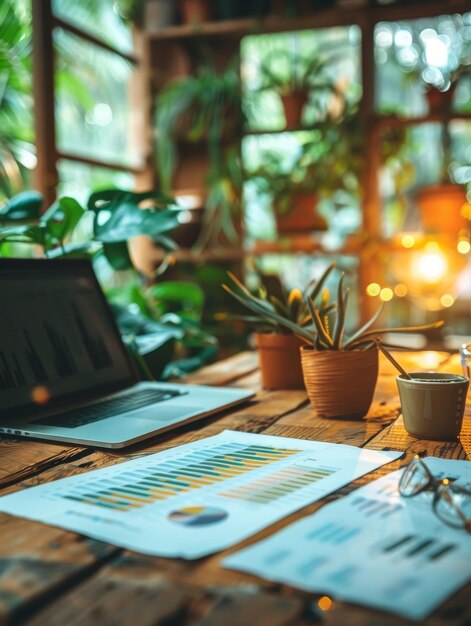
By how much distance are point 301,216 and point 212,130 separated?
61cm

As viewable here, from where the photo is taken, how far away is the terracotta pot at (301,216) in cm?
333

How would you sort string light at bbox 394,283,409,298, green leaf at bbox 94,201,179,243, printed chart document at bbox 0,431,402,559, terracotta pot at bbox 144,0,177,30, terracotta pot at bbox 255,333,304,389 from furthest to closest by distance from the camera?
terracotta pot at bbox 144,0,177,30 → string light at bbox 394,283,409,298 → green leaf at bbox 94,201,179,243 → terracotta pot at bbox 255,333,304,389 → printed chart document at bbox 0,431,402,559

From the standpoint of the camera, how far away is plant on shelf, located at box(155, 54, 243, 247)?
3359 millimetres

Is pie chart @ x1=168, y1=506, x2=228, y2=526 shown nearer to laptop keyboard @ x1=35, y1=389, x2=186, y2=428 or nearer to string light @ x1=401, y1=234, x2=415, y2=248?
laptop keyboard @ x1=35, y1=389, x2=186, y2=428

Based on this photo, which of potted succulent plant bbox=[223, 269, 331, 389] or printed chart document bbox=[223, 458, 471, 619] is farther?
potted succulent plant bbox=[223, 269, 331, 389]

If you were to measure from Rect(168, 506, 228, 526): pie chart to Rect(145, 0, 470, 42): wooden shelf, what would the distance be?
3005mm

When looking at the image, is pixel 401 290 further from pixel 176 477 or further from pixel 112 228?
pixel 176 477

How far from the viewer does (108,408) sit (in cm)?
115

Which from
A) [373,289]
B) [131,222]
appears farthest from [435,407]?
[373,289]

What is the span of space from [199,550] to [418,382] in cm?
50

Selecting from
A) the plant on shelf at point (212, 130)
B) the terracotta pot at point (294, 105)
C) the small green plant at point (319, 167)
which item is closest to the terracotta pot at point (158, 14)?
the plant on shelf at point (212, 130)

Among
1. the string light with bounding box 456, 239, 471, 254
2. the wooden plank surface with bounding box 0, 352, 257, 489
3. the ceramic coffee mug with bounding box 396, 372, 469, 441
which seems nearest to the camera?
the wooden plank surface with bounding box 0, 352, 257, 489

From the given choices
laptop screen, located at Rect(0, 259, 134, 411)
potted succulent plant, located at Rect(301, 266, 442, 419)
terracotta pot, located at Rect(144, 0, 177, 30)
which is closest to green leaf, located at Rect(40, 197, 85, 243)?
laptop screen, located at Rect(0, 259, 134, 411)

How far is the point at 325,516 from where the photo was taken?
64cm
